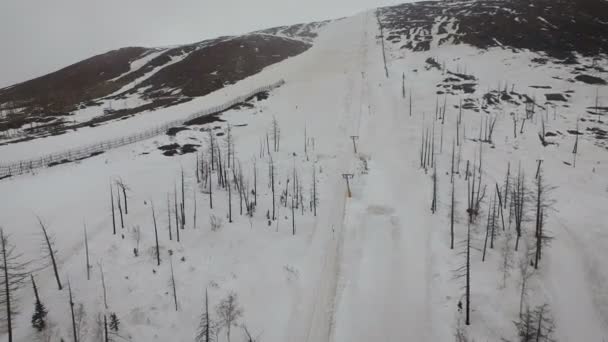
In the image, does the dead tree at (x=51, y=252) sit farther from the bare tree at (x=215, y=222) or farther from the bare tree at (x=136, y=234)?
the bare tree at (x=215, y=222)

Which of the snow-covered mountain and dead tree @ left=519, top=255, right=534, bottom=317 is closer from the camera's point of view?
dead tree @ left=519, top=255, right=534, bottom=317

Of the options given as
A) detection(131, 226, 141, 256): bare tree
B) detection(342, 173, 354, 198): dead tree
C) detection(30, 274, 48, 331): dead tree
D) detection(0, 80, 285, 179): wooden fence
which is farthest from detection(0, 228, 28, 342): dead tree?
detection(342, 173, 354, 198): dead tree

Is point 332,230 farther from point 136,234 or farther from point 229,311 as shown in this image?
point 136,234

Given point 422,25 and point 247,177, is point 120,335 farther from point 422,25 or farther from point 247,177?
point 422,25

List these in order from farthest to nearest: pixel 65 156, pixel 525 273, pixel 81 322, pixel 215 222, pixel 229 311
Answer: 1. pixel 65 156
2. pixel 215 222
3. pixel 525 273
4. pixel 229 311
5. pixel 81 322

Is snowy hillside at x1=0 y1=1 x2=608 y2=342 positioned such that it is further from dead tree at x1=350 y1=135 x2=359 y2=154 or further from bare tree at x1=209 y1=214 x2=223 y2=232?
dead tree at x1=350 y1=135 x2=359 y2=154

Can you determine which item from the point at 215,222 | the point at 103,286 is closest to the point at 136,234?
the point at 103,286
